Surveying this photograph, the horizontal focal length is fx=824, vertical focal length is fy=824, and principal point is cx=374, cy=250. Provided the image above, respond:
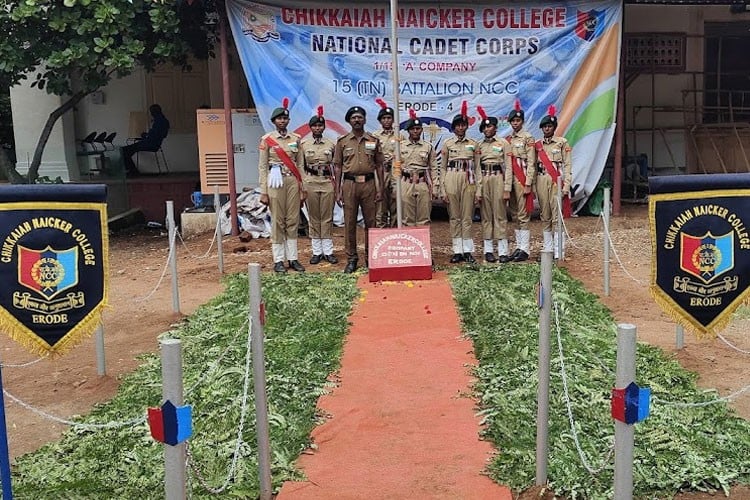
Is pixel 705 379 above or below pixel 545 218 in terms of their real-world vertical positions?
below

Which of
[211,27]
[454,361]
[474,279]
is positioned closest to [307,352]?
[454,361]

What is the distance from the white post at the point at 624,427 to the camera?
9.17ft

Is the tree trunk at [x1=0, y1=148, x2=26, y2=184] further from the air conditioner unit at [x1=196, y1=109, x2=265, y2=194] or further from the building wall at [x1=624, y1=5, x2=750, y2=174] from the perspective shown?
the building wall at [x1=624, y1=5, x2=750, y2=174]

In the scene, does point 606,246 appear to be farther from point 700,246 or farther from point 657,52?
point 657,52

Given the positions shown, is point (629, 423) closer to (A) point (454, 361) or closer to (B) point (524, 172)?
(A) point (454, 361)

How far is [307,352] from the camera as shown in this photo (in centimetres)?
601

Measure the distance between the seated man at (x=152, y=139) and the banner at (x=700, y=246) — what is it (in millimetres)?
11254

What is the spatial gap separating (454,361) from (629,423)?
3.01m

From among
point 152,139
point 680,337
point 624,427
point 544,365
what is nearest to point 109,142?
point 152,139

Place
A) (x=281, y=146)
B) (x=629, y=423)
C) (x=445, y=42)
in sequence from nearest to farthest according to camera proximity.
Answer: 1. (x=629, y=423)
2. (x=281, y=146)
3. (x=445, y=42)

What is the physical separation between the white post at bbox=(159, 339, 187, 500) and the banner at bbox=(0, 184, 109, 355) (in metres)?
2.47

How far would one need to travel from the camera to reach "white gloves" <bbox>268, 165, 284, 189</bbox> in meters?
9.02

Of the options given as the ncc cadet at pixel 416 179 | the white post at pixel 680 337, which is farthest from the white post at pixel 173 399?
the ncc cadet at pixel 416 179

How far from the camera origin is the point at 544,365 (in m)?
3.79
